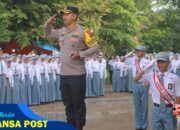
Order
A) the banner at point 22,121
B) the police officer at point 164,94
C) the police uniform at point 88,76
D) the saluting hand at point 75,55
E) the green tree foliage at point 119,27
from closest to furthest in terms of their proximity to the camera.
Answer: the banner at point 22,121
the saluting hand at point 75,55
the police officer at point 164,94
the police uniform at point 88,76
the green tree foliage at point 119,27

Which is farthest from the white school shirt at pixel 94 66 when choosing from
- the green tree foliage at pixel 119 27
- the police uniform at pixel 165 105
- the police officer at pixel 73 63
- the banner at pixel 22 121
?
the banner at pixel 22 121

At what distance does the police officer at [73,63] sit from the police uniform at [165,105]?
1.11 metres

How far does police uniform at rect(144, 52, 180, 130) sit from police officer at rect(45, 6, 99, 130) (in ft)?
3.63

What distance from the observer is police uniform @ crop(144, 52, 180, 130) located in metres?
6.62

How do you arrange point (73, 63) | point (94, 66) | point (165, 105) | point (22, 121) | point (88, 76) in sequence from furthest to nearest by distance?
point (94, 66) < point (88, 76) < point (165, 105) < point (73, 63) < point (22, 121)

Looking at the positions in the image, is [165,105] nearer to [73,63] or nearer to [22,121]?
[73,63]

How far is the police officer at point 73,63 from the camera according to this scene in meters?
6.08

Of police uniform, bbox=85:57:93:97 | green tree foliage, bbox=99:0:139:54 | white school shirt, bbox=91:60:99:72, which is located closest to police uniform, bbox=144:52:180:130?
police uniform, bbox=85:57:93:97

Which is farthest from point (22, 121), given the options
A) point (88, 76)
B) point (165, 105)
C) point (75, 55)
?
point (88, 76)

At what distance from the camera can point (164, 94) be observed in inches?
264

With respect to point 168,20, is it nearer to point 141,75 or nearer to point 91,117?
point 91,117

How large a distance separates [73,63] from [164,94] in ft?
4.56

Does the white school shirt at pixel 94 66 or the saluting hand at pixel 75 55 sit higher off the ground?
the saluting hand at pixel 75 55

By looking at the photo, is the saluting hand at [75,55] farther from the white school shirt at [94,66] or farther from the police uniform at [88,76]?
the white school shirt at [94,66]
